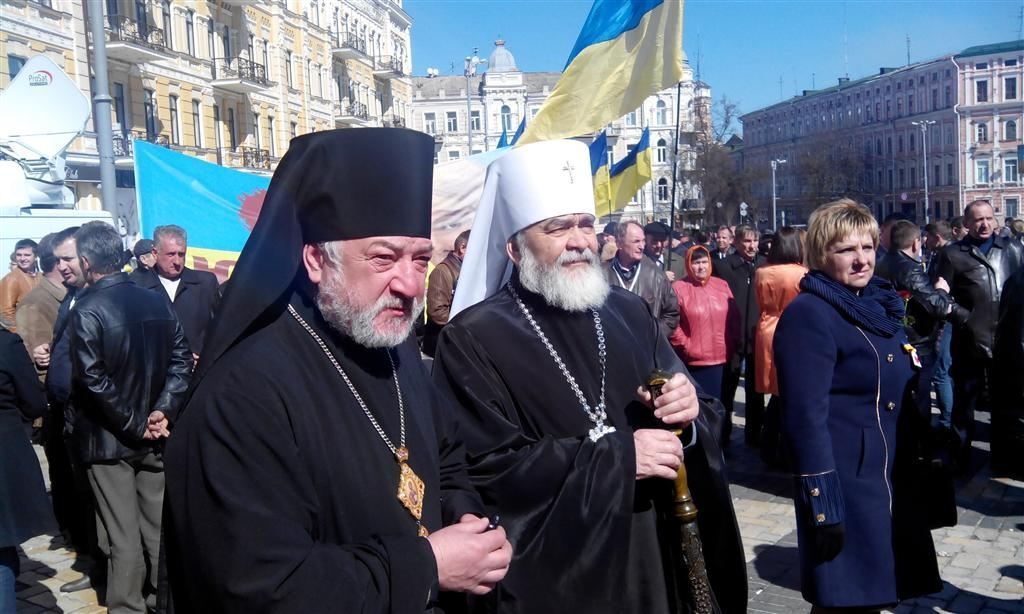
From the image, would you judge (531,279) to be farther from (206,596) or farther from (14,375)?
(14,375)

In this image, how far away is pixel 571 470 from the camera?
2746mm

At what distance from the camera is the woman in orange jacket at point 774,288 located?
668 centimetres

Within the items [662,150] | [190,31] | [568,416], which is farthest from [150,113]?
[662,150]

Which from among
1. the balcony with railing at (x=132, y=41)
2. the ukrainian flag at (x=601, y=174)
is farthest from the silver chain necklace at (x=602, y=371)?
the balcony with railing at (x=132, y=41)

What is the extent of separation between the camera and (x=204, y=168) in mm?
8164

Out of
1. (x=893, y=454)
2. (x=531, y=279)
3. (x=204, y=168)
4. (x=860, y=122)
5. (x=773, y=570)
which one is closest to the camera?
(x=531, y=279)

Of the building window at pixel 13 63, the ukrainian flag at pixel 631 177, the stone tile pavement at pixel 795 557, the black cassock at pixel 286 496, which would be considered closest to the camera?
the black cassock at pixel 286 496

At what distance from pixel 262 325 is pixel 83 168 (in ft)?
74.1

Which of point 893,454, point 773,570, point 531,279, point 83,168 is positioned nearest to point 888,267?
point 773,570

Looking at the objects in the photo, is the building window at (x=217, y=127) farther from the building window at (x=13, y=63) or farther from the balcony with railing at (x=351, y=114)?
the building window at (x=13, y=63)

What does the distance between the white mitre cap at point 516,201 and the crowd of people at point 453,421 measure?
11 mm

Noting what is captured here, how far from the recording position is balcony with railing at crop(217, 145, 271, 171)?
31.6 metres

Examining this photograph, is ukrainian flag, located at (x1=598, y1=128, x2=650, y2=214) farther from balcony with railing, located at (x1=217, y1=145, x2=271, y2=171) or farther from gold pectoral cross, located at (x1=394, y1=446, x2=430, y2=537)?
balcony with railing, located at (x1=217, y1=145, x2=271, y2=171)

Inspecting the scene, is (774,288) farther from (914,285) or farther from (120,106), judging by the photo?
(120,106)
